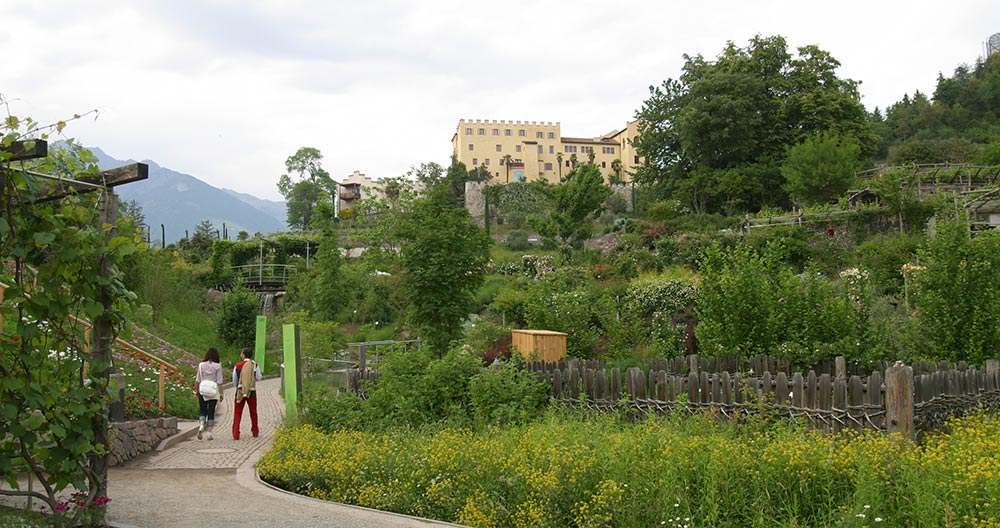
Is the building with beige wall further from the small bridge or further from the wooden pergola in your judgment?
the wooden pergola

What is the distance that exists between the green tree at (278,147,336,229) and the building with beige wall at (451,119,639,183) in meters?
17.1

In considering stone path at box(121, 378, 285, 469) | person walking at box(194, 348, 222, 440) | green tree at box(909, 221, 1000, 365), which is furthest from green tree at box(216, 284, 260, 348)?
green tree at box(909, 221, 1000, 365)

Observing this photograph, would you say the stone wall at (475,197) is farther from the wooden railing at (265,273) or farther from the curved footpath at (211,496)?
the curved footpath at (211,496)

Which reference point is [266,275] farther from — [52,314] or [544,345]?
[52,314]

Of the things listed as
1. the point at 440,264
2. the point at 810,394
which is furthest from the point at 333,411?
the point at 810,394

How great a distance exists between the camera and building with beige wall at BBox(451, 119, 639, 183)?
90.9 metres

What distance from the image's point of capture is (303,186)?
265ft

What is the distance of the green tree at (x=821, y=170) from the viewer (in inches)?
1320

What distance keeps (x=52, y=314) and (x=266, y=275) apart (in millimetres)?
38816

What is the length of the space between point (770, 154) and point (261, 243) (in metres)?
29.2

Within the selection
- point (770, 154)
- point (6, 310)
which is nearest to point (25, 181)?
point (6, 310)

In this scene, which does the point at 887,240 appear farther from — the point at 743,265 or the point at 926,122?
the point at 926,122

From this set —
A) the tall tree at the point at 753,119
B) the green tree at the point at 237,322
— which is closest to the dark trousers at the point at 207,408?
the green tree at the point at 237,322

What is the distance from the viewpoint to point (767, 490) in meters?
5.41
